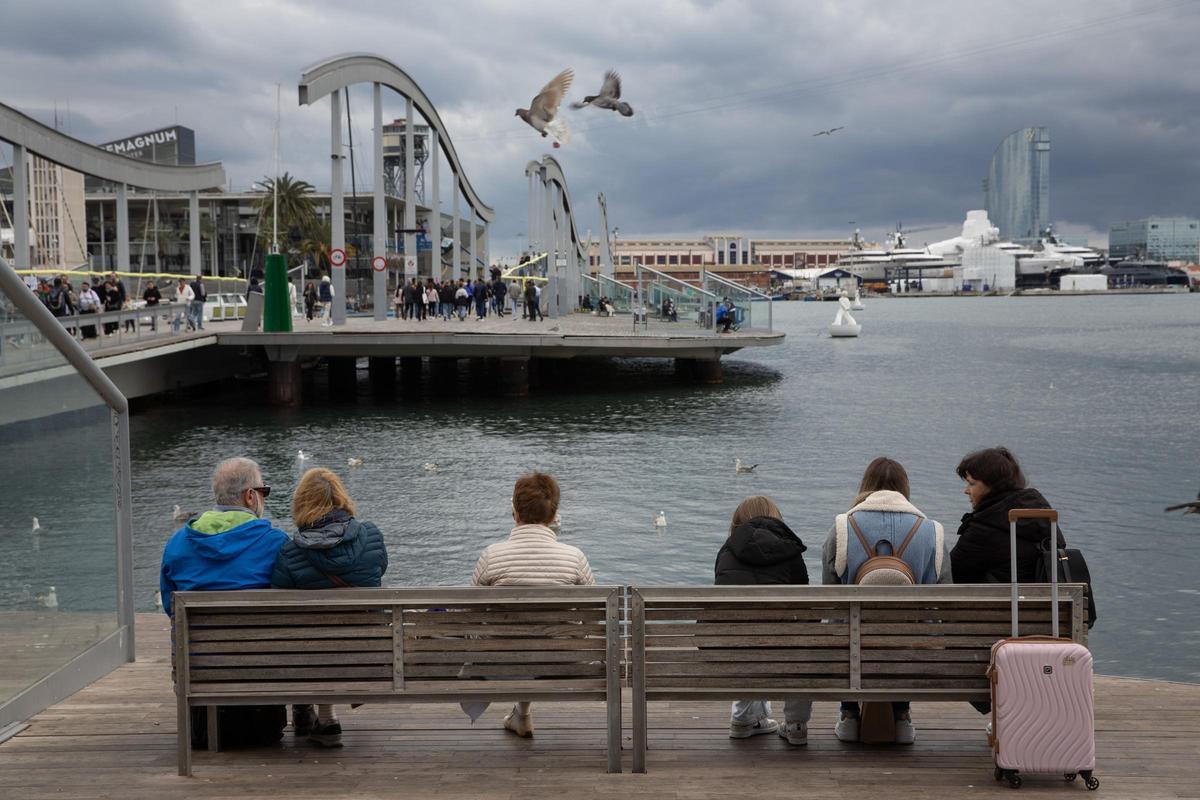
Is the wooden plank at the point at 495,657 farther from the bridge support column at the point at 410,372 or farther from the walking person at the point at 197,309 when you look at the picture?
the bridge support column at the point at 410,372

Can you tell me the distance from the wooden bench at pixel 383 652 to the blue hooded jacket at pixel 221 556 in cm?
33

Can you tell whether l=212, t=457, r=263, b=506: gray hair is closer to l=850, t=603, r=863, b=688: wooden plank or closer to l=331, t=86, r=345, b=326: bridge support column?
l=850, t=603, r=863, b=688: wooden plank

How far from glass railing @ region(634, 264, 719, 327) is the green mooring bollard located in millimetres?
12476

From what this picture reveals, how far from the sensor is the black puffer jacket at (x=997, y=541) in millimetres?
5312

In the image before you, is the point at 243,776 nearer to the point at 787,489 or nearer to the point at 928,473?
the point at 787,489

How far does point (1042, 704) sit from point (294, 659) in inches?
114

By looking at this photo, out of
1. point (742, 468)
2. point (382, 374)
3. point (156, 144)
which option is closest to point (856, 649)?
point (742, 468)

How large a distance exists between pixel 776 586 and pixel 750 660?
0.31 metres

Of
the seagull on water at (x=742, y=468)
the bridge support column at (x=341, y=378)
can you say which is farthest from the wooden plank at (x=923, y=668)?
the bridge support column at (x=341, y=378)

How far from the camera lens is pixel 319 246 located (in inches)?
3688

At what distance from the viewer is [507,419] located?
104ft

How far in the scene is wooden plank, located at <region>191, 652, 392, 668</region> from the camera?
191 inches

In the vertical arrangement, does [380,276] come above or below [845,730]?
above

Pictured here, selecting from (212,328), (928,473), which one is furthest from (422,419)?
(928,473)
